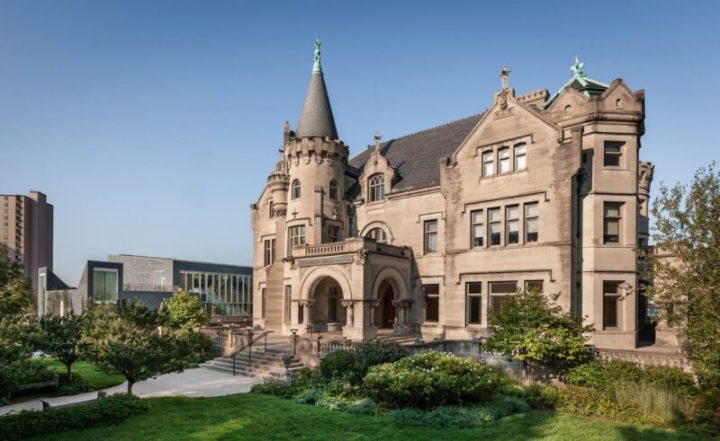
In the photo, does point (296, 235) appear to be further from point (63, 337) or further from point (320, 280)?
point (63, 337)

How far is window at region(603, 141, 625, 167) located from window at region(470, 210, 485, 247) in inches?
276

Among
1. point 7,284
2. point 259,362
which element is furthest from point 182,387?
point 7,284

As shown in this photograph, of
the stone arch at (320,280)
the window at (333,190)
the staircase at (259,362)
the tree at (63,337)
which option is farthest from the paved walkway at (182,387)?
the window at (333,190)

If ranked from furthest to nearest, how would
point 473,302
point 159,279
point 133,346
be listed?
point 159,279
point 473,302
point 133,346

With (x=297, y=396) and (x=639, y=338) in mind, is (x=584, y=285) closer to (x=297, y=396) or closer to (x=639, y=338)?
(x=639, y=338)

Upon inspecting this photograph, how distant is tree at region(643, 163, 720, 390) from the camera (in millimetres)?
11945

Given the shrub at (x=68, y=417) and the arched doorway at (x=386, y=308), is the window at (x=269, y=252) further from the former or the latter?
the shrub at (x=68, y=417)

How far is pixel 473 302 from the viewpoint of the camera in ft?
Answer: 86.9

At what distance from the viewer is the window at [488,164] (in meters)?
26.3

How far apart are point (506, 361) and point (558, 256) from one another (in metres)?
6.30

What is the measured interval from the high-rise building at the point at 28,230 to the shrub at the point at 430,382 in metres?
102

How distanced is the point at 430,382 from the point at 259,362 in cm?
1276

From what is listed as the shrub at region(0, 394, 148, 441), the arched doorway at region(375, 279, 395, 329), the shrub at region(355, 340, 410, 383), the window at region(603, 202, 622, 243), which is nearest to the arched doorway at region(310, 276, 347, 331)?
the arched doorway at region(375, 279, 395, 329)

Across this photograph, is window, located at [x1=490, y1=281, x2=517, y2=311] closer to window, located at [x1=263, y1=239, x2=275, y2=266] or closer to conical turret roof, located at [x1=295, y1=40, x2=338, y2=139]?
conical turret roof, located at [x1=295, y1=40, x2=338, y2=139]
